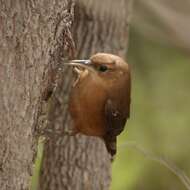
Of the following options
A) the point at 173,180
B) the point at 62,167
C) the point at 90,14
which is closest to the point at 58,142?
the point at 62,167

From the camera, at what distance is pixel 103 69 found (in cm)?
358

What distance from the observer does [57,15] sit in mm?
3043

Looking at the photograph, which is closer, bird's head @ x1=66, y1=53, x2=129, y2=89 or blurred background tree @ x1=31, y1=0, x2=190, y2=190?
bird's head @ x1=66, y1=53, x2=129, y2=89

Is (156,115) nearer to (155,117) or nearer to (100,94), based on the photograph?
(155,117)

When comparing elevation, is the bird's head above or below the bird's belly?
above

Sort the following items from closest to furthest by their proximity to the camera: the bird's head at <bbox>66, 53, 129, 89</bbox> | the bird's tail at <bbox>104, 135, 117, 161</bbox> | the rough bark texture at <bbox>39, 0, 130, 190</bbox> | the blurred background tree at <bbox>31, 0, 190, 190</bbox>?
the bird's head at <bbox>66, 53, 129, 89</bbox> → the bird's tail at <bbox>104, 135, 117, 161</bbox> → the rough bark texture at <bbox>39, 0, 130, 190</bbox> → the blurred background tree at <bbox>31, 0, 190, 190</bbox>

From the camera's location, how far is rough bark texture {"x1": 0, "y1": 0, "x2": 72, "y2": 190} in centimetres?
281

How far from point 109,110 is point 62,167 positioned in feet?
4.75

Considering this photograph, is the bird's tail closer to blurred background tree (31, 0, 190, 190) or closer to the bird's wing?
the bird's wing

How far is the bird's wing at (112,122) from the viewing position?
3.68 m

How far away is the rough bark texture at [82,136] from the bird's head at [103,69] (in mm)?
1398

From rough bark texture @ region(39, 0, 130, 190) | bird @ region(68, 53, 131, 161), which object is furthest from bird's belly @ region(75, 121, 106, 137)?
rough bark texture @ region(39, 0, 130, 190)

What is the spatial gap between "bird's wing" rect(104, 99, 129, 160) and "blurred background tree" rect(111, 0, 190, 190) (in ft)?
11.6

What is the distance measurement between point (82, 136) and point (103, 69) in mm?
1501
